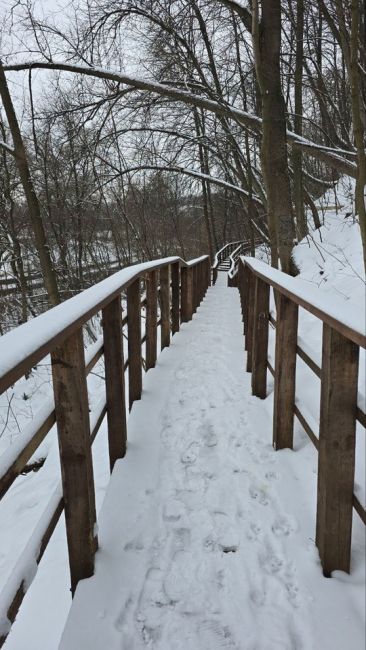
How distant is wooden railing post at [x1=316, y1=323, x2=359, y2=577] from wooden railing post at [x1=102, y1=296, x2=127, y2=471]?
1.18 metres

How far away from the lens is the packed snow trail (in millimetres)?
1544

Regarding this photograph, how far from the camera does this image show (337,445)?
163cm

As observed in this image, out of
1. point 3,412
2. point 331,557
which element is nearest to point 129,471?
point 331,557

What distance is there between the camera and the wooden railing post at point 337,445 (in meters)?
1.58

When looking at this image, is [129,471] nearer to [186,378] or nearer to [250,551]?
[250,551]

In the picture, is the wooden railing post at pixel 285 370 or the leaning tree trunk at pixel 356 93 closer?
the wooden railing post at pixel 285 370

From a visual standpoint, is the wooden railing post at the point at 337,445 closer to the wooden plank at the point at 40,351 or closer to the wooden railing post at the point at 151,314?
the wooden plank at the point at 40,351

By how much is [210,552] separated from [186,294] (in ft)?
18.9

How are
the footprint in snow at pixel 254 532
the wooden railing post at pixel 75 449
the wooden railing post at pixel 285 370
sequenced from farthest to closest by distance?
the wooden railing post at pixel 285 370
the footprint in snow at pixel 254 532
the wooden railing post at pixel 75 449

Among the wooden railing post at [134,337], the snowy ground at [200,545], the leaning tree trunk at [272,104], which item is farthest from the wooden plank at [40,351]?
the leaning tree trunk at [272,104]

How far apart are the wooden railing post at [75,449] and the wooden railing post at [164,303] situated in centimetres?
350

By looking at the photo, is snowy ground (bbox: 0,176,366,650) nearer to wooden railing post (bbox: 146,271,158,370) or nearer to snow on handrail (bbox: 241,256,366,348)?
snow on handrail (bbox: 241,256,366,348)

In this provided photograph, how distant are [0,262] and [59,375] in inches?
386

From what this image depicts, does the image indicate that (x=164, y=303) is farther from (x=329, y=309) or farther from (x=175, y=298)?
(x=329, y=309)
